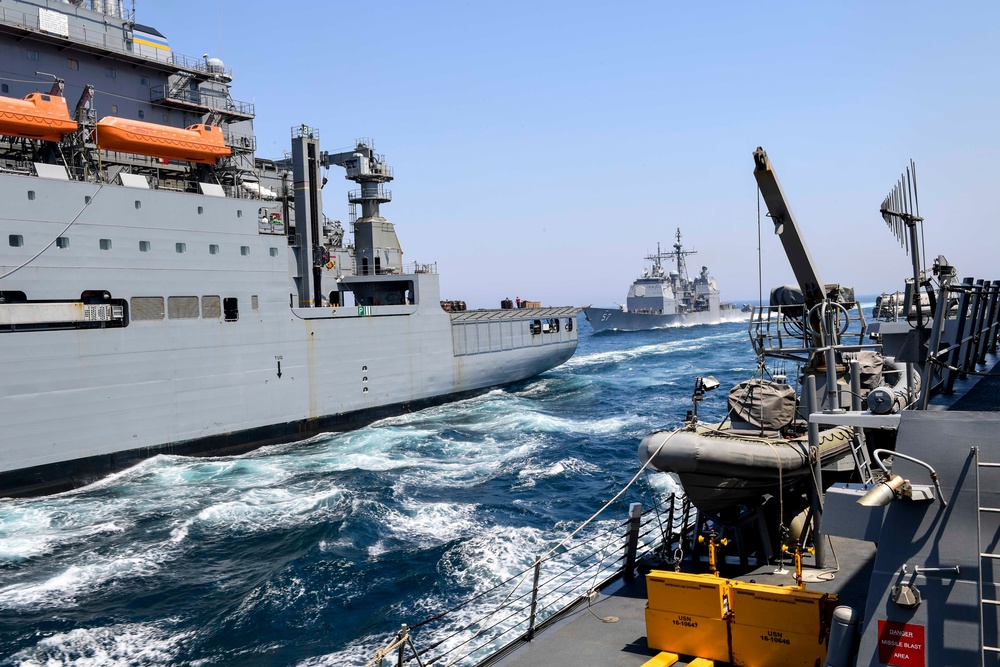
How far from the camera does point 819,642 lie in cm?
739

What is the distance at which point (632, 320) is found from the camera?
10762 centimetres

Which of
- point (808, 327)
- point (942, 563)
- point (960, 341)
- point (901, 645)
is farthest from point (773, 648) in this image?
point (808, 327)

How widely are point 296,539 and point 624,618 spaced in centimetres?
1006

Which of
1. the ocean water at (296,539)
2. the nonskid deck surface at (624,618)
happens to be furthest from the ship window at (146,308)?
the nonskid deck surface at (624,618)

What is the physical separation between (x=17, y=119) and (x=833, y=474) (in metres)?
24.2

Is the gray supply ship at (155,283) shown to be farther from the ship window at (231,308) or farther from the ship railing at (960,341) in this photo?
the ship railing at (960,341)

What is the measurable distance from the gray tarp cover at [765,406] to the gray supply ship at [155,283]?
19.7 metres

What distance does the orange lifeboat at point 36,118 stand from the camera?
21.8 metres

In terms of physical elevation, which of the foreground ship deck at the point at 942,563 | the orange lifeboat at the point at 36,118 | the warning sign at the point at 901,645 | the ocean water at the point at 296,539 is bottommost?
the ocean water at the point at 296,539

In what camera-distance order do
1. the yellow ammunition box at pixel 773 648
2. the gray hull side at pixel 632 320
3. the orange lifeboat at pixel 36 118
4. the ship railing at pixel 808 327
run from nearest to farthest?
the yellow ammunition box at pixel 773 648 → the ship railing at pixel 808 327 → the orange lifeboat at pixel 36 118 → the gray hull side at pixel 632 320

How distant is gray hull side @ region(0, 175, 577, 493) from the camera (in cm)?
2103

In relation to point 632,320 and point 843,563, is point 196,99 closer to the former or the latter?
point 843,563

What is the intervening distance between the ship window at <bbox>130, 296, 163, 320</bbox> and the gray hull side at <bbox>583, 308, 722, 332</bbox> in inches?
3420

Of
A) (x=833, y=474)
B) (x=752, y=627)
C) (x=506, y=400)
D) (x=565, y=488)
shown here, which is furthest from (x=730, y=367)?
(x=752, y=627)
